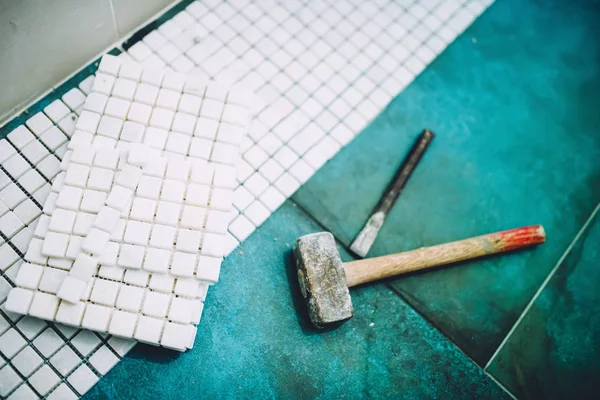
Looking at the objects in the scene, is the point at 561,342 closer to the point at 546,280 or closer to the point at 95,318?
the point at 546,280

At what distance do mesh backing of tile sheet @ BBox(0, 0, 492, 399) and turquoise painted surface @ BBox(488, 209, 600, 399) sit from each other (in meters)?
1.52

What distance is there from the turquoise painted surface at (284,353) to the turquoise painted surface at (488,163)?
0.56ft

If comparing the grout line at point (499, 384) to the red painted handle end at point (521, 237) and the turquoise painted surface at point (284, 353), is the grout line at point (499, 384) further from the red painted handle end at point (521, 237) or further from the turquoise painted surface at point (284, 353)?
the red painted handle end at point (521, 237)

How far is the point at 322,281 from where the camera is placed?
2107 millimetres

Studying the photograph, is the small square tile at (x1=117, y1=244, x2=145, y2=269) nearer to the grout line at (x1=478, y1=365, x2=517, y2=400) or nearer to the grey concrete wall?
the grey concrete wall

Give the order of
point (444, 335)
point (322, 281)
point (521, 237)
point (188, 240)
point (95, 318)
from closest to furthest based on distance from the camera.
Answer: point (95, 318)
point (188, 240)
point (322, 281)
point (444, 335)
point (521, 237)

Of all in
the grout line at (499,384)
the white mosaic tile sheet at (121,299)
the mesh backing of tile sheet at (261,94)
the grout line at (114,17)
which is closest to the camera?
the white mosaic tile sheet at (121,299)

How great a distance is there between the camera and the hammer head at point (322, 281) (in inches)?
81.5

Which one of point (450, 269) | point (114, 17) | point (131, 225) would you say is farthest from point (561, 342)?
point (114, 17)

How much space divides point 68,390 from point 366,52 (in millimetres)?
2619

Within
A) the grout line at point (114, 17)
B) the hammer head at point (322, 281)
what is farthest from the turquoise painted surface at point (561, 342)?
the grout line at point (114, 17)

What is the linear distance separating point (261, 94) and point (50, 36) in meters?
1.18

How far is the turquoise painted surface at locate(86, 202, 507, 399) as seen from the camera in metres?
2.10

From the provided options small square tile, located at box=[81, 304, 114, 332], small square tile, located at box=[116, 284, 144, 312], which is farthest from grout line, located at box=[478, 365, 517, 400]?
small square tile, located at box=[81, 304, 114, 332]
